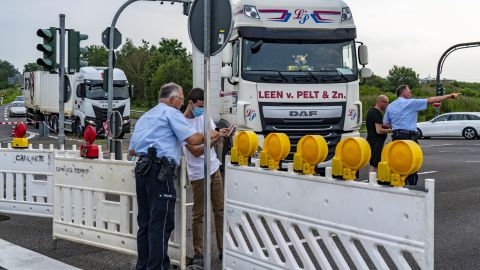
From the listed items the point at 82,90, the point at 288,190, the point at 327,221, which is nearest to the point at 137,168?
the point at 288,190

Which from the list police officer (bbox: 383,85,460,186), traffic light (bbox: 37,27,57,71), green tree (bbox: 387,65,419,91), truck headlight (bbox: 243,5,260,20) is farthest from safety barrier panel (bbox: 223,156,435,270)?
green tree (bbox: 387,65,419,91)

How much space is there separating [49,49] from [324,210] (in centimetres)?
876

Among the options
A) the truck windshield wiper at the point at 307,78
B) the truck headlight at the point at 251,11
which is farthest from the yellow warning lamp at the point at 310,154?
the truck headlight at the point at 251,11

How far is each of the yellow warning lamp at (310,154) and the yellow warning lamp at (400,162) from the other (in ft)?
2.17

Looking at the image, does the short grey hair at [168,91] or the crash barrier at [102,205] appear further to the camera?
the crash barrier at [102,205]

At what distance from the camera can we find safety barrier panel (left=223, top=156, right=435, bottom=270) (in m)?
3.87

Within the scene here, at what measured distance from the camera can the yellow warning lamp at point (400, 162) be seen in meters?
3.87

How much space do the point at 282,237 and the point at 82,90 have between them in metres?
24.3

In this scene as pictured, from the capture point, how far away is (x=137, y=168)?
5578 millimetres

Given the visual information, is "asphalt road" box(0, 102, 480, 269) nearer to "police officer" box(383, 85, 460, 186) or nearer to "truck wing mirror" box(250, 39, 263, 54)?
"police officer" box(383, 85, 460, 186)

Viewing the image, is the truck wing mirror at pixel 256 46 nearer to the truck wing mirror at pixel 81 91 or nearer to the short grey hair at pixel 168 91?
the short grey hair at pixel 168 91

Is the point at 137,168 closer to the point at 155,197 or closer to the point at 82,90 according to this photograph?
the point at 155,197

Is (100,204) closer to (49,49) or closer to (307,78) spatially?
(307,78)

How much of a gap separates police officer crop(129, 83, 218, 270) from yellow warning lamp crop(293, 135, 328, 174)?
115cm
